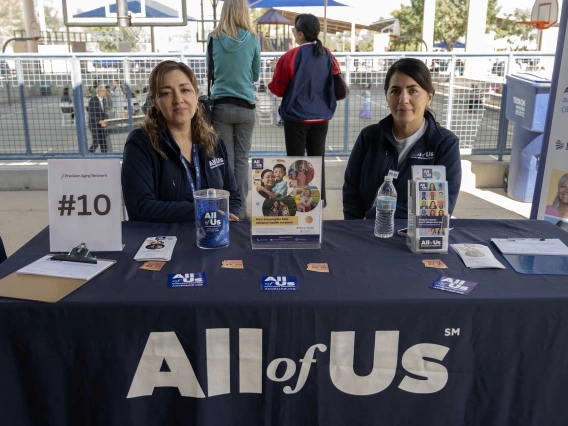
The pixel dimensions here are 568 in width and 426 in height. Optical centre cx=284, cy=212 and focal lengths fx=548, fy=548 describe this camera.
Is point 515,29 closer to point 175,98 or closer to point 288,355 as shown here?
point 175,98

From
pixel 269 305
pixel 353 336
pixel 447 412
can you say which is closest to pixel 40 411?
pixel 269 305

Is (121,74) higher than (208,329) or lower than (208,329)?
higher

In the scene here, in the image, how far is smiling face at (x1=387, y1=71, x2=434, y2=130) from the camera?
2.42m

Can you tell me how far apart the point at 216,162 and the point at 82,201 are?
0.76m

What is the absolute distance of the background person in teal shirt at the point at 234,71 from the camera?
4.07m

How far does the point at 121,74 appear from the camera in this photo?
5434 mm

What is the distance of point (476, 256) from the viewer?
1.81 metres

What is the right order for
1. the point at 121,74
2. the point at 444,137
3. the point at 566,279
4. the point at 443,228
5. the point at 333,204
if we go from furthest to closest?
the point at 121,74
the point at 333,204
the point at 444,137
the point at 443,228
the point at 566,279

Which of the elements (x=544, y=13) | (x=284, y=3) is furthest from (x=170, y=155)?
(x=284, y=3)

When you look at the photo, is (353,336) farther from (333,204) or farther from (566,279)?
(333,204)

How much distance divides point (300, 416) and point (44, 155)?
4.95 metres

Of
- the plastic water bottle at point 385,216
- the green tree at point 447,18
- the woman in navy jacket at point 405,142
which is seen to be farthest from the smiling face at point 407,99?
the green tree at point 447,18

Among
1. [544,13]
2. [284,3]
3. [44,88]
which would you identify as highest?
[284,3]

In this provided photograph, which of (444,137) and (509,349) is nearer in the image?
(509,349)
